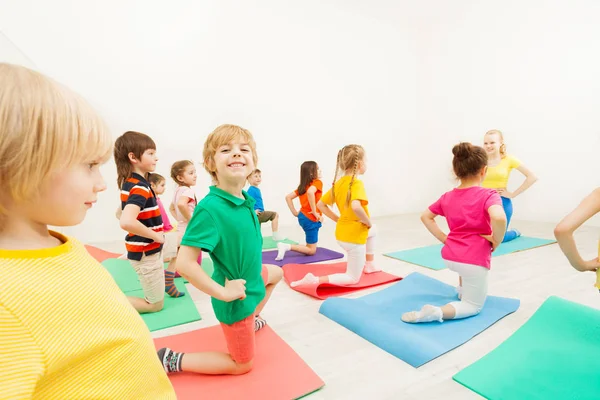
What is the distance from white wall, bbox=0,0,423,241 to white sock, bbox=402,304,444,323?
4123mm

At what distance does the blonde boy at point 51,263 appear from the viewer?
558 mm

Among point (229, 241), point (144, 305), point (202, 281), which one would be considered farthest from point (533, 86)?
point (144, 305)

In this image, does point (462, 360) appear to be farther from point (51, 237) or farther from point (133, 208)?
point (133, 208)

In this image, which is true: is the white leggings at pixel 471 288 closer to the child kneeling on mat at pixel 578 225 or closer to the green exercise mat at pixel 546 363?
the green exercise mat at pixel 546 363

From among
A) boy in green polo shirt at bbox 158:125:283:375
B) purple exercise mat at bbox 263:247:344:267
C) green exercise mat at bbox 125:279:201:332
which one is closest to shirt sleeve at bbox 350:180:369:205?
purple exercise mat at bbox 263:247:344:267

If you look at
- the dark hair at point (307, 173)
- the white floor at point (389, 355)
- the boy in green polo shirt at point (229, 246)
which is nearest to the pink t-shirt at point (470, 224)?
the white floor at point (389, 355)

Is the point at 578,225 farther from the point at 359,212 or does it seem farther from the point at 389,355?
the point at 359,212

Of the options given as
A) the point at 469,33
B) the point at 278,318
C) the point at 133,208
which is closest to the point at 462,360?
the point at 278,318

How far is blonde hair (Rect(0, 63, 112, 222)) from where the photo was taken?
57 centimetres

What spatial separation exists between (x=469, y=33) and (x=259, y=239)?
23.4 feet

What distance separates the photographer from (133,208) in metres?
2.23

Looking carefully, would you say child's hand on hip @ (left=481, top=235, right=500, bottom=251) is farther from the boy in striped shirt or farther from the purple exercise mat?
the boy in striped shirt

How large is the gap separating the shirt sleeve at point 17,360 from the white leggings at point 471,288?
233 centimetres

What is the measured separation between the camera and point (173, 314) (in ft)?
8.09
